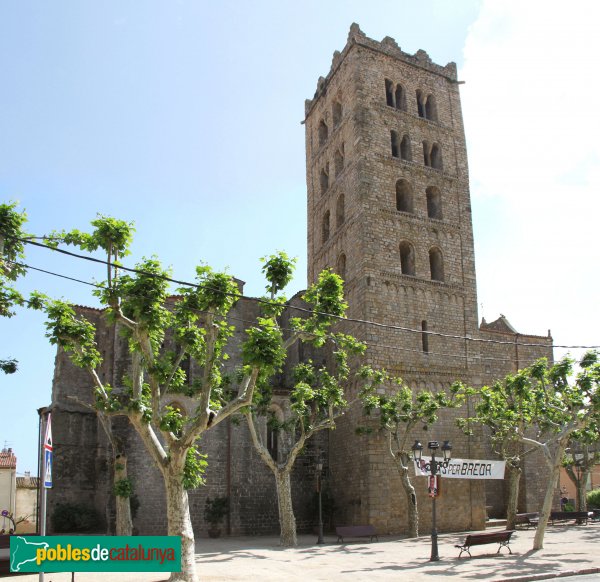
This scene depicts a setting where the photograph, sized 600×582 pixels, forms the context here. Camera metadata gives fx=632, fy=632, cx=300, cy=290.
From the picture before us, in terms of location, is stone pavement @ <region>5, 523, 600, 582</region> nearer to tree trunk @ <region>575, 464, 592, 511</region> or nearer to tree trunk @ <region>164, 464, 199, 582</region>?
tree trunk @ <region>164, 464, 199, 582</region>

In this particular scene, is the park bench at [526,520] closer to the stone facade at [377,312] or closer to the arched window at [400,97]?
the stone facade at [377,312]

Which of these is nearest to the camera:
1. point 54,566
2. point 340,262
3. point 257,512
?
point 54,566

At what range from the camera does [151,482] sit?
85.8 ft

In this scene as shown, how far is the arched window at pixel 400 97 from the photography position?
3384 cm

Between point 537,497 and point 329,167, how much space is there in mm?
20995

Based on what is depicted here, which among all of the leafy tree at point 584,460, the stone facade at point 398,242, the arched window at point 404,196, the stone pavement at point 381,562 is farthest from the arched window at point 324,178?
the stone pavement at point 381,562

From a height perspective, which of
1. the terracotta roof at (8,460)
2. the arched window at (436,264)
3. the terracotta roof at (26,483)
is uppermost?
the arched window at (436,264)

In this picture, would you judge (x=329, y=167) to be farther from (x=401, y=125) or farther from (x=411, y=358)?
(x=411, y=358)

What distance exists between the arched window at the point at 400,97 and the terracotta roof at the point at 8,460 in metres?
35.1

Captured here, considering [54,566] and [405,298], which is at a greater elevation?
[405,298]

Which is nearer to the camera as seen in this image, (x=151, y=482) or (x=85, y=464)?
(x=151, y=482)

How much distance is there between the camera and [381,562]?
17.1 meters

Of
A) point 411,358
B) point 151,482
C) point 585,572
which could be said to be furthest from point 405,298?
point 585,572

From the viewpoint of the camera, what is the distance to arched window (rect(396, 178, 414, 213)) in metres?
31.7
